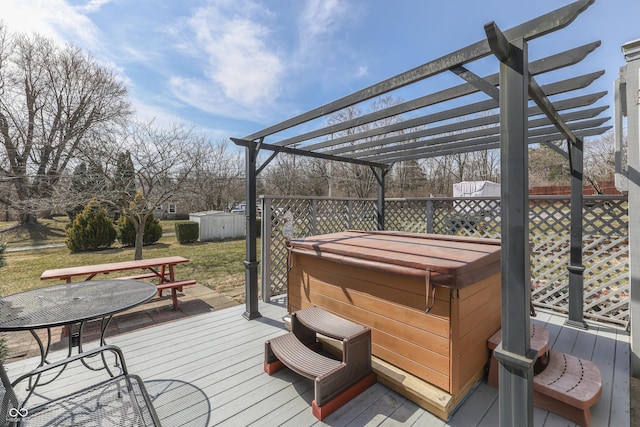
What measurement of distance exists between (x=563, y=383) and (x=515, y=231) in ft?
4.50

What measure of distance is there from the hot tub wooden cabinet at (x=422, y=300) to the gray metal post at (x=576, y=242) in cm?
132

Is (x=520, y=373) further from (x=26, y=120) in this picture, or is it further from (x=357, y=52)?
(x=26, y=120)

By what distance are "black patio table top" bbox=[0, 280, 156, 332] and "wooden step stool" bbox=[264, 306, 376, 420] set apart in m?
1.05

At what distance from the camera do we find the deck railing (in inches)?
127

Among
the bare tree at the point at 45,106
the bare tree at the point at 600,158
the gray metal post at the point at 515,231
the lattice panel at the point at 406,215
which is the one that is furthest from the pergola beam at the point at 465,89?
the bare tree at the point at 600,158

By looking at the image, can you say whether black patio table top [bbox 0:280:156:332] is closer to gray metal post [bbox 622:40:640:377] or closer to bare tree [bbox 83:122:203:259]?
gray metal post [bbox 622:40:640:377]

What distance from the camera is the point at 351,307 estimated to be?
236 cm

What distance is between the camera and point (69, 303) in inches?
72.5

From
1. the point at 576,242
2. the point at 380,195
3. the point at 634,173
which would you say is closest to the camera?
the point at 634,173

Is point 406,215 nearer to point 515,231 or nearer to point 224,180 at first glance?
point 515,231

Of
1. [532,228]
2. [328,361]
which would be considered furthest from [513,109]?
→ [532,228]

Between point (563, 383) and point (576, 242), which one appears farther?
point (576, 242)

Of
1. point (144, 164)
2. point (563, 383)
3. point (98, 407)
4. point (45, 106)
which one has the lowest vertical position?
point (98, 407)

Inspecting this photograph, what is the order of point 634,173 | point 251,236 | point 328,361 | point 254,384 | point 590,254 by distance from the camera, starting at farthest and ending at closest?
point 590,254 → point 251,236 → point 634,173 → point 254,384 → point 328,361
